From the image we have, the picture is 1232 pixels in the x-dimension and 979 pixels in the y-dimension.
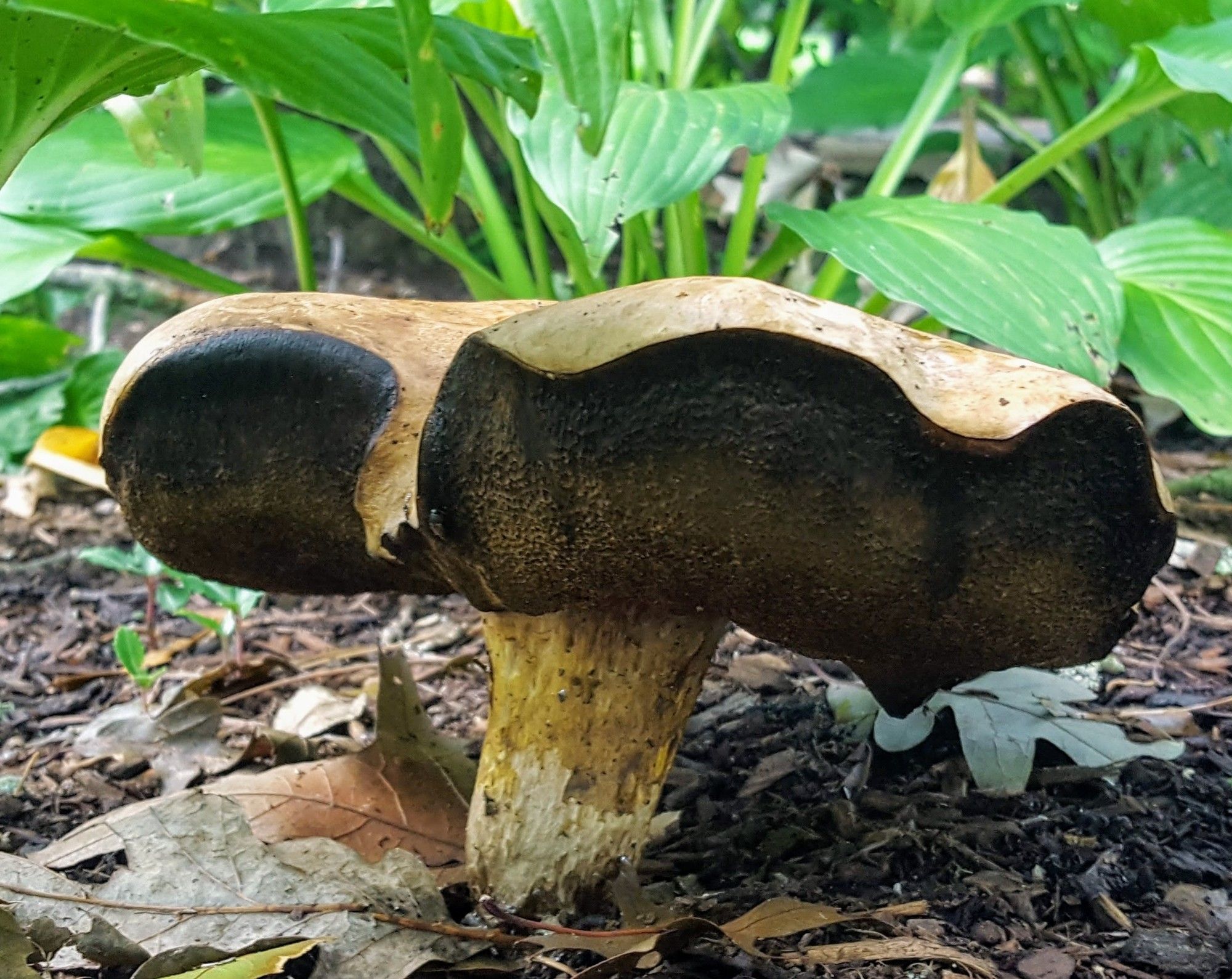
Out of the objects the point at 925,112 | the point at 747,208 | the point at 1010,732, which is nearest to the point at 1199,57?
the point at 925,112

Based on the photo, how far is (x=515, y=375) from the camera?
0.97 meters

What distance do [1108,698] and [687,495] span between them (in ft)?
4.03

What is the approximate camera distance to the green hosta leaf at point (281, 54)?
0.88m

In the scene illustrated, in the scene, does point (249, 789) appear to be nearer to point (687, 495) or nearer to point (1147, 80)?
point (687, 495)

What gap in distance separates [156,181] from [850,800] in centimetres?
199

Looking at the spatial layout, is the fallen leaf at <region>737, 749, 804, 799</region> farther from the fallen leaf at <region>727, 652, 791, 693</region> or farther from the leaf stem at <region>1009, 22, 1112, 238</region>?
the leaf stem at <region>1009, 22, 1112, 238</region>

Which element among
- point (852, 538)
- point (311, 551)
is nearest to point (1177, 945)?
point (852, 538)

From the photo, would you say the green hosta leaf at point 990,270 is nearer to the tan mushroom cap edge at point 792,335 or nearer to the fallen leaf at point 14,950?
the tan mushroom cap edge at point 792,335

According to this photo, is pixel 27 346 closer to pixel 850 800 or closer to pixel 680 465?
pixel 850 800

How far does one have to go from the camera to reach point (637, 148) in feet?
5.98

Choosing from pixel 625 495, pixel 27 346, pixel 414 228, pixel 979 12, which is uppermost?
pixel 979 12

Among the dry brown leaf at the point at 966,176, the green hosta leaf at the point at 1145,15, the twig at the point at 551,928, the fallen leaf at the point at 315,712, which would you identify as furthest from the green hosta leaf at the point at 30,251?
the green hosta leaf at the point at 1145,15

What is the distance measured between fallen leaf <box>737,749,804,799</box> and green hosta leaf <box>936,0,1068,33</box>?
6.24ft

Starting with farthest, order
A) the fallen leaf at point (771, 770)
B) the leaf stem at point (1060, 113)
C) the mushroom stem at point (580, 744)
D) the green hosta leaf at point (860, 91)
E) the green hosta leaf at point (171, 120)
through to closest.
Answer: the green hosta leaf at point (860, 91) < the leaf stem at point (1060, 113) < the fallen leaf at point (771, 770) < the green hosta leaf at point (171, 120) < the mushroom stem at point (580, 744)
